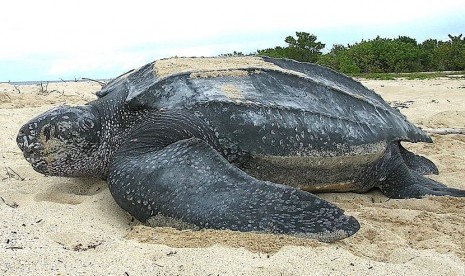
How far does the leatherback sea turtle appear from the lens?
165cm

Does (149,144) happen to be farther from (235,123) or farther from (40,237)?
(40,237)

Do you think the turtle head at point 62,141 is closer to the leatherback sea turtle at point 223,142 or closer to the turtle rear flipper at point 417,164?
the leatherback sea turtle at point 223,142

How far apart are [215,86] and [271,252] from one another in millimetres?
931

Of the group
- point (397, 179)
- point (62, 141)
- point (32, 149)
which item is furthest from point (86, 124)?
point (397, 179)

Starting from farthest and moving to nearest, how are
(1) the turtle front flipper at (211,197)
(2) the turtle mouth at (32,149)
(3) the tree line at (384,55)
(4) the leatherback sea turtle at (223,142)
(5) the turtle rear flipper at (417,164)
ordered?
1. (3) the tree line at (384,55)
2. (5) the turtle rear flipper at (417,164)
3. (2) the turtle mouth at (32,149)
4. (4) the leatherback sea turtle at (223,142)
5. (1) the turtle front flipper at (211,197)

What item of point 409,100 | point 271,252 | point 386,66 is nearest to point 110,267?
point 271,252

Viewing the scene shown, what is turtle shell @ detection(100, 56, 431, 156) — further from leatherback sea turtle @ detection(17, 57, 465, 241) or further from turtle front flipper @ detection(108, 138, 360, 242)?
turtle front flipper @ detection(108, 138, 360, 242)

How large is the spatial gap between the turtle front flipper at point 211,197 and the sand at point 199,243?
0.19 ft

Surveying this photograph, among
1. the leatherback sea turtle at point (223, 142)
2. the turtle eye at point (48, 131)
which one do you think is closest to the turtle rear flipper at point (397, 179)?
the leatherback sea turtle at point (223, 142)

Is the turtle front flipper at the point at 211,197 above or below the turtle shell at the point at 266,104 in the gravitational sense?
below

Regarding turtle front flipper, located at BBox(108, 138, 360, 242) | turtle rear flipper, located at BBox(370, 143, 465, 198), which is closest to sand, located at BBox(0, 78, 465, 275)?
turtle front flipper, located at BBox(108, 138, 360, 242)

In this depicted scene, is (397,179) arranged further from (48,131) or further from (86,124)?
(48,131)

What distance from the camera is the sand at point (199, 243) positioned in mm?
1259

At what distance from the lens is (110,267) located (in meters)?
1.25
